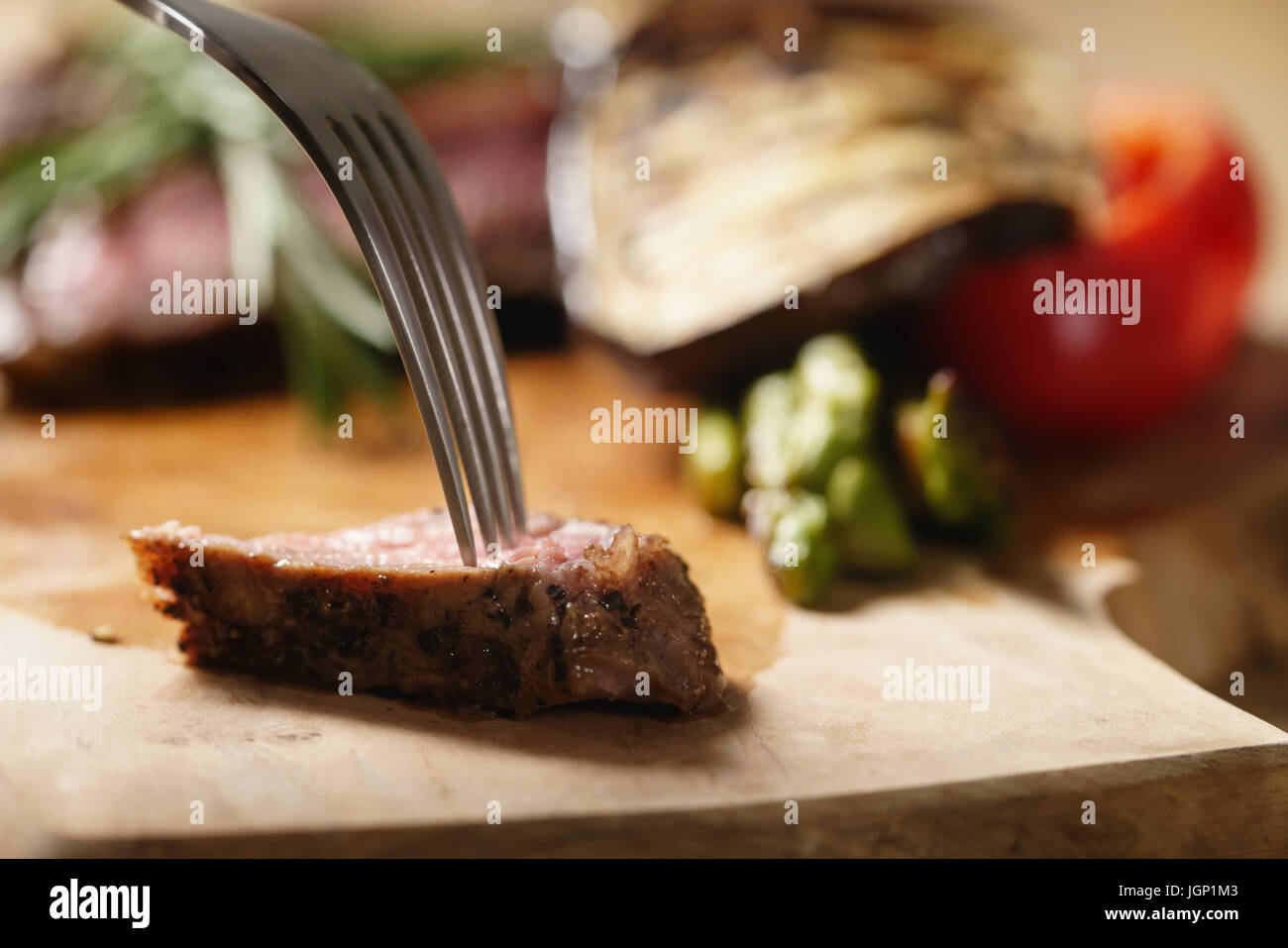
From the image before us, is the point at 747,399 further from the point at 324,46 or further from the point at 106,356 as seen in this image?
the point at 106,356

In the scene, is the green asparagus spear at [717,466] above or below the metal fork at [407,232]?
Result: below

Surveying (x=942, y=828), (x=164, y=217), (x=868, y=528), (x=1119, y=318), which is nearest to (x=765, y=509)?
(x=868, y=528)

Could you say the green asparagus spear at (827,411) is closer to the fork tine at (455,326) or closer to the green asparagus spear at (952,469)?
the green asparagus spear at (952,469)

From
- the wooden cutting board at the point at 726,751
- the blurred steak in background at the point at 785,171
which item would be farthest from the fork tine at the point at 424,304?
the blurred steak in background at the point at 785,171

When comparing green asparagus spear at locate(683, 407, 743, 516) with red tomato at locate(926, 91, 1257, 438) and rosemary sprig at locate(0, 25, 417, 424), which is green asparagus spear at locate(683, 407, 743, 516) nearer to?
red tomato at locate(926, 91, 1257, 438)

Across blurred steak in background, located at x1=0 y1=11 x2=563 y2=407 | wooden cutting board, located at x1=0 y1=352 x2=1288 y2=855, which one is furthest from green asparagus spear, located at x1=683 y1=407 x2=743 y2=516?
blurred steak in background, located at x1=0 y1=11 x2=563 y2=407
